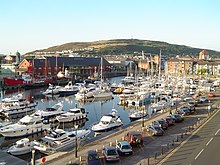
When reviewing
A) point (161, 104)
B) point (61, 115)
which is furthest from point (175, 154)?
→ point (161, 104)

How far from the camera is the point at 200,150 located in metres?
16.9

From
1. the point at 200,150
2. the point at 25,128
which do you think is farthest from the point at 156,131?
the point at 25,128

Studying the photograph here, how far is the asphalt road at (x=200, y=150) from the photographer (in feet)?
48.6

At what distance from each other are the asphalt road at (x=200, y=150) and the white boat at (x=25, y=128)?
1526 centimetres

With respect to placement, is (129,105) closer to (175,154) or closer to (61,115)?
(61,115)

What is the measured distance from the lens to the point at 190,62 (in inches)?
4331

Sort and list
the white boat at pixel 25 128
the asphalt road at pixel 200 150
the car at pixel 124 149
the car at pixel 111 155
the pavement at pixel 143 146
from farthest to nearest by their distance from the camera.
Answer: the white boat at pixel 25 128
the car at pixel 124 149
the pavement at pixel 143 146
the asphalt road at pixel 200 150
the car at pixel 111 155

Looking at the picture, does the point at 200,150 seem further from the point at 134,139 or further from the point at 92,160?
the point at 92,160

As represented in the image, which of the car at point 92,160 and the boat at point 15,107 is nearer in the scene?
the car at point 92,160

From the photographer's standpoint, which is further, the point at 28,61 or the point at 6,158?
the point at 28,61

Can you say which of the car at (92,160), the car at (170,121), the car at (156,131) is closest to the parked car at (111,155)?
the car at (92,160)

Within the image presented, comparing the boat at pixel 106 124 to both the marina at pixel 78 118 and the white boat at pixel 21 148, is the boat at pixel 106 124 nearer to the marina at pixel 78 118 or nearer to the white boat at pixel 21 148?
the marina at pixel 78 118

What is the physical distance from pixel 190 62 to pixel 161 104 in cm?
7717

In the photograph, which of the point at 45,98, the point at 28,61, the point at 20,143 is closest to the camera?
the point at 20,143
